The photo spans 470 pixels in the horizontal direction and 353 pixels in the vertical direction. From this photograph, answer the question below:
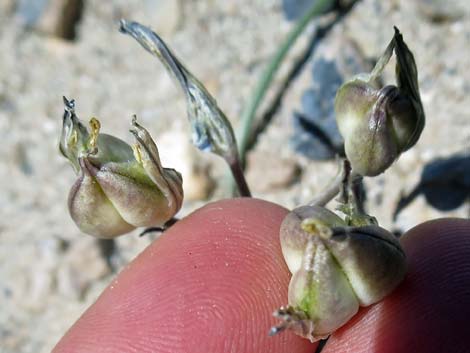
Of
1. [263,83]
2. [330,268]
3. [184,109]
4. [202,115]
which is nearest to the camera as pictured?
[330,268]

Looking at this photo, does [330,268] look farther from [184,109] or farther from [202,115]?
[184,109]

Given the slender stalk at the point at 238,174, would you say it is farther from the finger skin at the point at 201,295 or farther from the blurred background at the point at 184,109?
the blurred background at the point at 184,109

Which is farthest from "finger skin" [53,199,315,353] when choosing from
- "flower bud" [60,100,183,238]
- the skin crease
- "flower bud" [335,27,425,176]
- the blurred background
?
the blurred background

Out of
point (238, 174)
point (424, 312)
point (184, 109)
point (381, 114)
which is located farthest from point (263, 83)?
point (424, 312)

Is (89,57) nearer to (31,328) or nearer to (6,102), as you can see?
(6,102)

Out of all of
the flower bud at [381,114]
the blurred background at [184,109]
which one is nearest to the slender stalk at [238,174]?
the flower bud at [381,114]

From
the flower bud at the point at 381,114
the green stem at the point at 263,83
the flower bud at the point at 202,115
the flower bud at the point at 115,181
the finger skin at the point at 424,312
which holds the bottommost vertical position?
the finger skin at the point at 424,312

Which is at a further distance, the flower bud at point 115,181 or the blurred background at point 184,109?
the blurred background at point 184,109

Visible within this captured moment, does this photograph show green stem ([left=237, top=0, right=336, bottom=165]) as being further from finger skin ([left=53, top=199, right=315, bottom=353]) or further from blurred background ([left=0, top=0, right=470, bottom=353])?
finger skin ([left=53, top=199, right=315, bottom=353])
